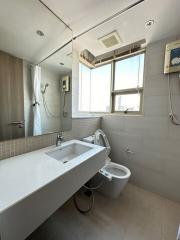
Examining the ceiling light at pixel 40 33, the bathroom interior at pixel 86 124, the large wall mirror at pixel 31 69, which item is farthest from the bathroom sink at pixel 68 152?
the ceiling light at pixel 40 33

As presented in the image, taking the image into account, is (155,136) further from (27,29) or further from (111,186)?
(27,29)

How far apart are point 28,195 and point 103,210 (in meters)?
1.24

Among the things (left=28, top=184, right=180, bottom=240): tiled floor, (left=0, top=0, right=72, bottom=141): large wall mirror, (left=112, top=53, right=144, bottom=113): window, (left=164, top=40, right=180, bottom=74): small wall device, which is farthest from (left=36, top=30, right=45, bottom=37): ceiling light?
(left=28, top=184, right=180, bottom=240): tiled floor

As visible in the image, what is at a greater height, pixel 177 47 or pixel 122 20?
pixel 122 20

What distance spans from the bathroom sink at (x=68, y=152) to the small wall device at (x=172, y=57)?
1392 millimetres

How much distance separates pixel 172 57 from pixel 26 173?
6.30 feet

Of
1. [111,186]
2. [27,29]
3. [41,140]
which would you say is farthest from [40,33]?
[111,186]

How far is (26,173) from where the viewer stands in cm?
77

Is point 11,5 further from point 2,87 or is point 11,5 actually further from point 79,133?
point 79,133

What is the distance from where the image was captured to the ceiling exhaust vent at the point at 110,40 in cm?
A: 146

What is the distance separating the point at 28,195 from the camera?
0.57 meters

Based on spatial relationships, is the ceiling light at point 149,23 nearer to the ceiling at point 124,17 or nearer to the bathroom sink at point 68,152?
the ceiling at point 124,17

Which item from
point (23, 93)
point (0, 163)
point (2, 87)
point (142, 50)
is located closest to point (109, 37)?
point (142, 50)

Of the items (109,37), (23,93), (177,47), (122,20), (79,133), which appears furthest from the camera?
(79,133)
